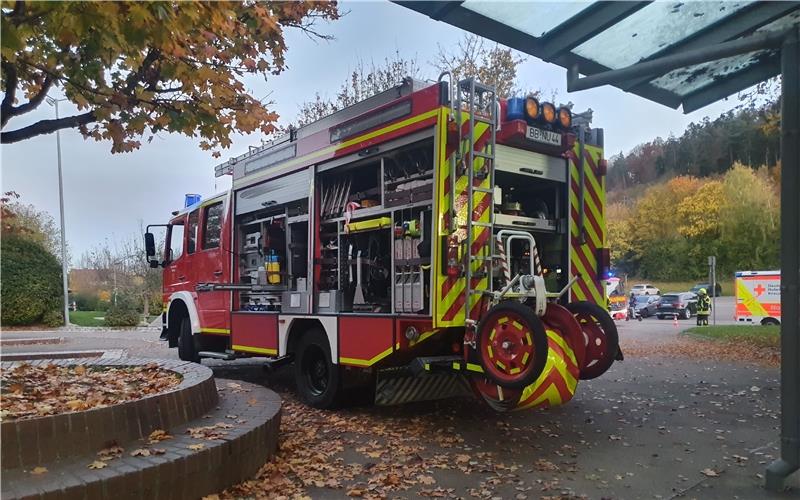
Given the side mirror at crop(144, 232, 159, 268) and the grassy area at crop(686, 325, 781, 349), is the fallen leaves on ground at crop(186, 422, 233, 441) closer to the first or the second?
the side mirror at crop(144, 232, 159, 268)

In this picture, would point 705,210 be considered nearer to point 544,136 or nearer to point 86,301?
point 86,301

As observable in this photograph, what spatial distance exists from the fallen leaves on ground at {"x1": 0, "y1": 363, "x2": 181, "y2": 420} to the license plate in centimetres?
401

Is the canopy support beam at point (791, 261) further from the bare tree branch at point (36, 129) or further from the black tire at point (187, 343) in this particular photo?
the black tire at point (187, 343)

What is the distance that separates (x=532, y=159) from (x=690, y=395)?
415 cm

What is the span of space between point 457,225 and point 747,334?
45.2 ft

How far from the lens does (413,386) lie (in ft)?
Answer: 21.0

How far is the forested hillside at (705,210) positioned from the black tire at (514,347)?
36.1 metres

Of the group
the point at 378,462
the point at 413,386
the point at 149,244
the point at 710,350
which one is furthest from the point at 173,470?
the point at 710,350

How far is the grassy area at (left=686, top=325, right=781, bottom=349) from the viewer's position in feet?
47.1

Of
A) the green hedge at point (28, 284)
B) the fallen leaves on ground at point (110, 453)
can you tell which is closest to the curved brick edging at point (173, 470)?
the fallen leaves on ground at point (110, 453)

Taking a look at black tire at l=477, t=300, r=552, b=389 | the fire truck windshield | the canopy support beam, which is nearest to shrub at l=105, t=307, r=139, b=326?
the fire truck windshield

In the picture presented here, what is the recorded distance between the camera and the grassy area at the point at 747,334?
14.4 metres

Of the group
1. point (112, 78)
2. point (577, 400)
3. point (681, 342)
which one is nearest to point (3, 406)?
point (112, 78)

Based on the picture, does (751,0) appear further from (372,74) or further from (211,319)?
(372,74)
